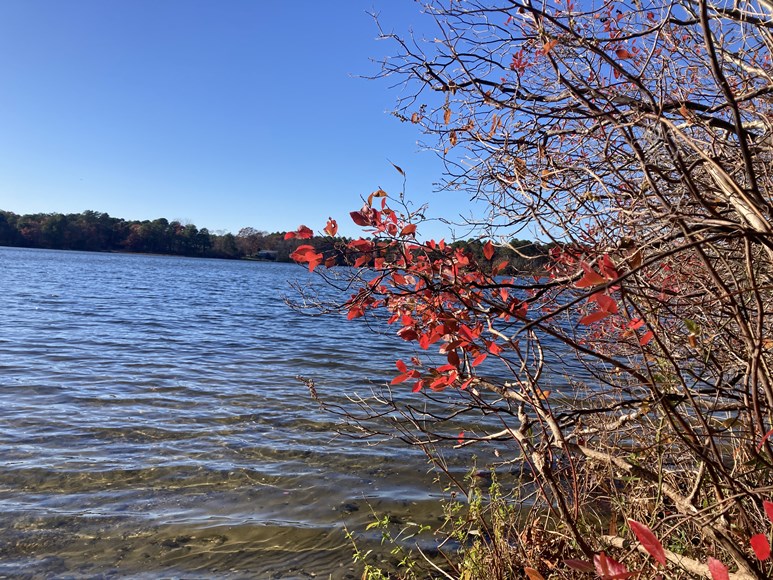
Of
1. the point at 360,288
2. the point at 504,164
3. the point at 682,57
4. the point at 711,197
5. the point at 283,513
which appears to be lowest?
the point at 283,513

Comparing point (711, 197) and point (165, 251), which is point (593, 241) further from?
point (165, 251)

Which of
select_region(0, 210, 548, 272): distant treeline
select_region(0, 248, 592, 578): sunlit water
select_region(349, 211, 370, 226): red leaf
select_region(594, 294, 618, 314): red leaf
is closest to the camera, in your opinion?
select_region(594, 294, 618, 314): red leaf

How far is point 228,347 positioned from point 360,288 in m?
12.2

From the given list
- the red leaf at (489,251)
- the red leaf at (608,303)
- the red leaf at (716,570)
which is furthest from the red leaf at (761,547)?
the red leaf at (489,251)

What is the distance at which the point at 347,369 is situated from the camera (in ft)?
40.5

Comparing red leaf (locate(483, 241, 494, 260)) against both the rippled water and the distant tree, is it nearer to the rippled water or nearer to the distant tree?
the distant tree

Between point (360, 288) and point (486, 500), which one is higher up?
point (360, 288)

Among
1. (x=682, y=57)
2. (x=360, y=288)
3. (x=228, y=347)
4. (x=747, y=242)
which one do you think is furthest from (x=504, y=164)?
(x=228, y=347)

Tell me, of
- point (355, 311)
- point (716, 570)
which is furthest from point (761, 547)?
point (355, 311)

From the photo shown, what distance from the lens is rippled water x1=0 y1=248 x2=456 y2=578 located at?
14.8 ft

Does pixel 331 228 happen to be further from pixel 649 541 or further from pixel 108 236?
pixel 108 236

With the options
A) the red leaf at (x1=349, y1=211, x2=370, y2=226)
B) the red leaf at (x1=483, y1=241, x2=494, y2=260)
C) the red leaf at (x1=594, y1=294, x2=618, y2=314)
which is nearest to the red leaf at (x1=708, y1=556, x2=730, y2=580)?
the red leaf at (x1=594, y1=294, x2=618, y2=314)

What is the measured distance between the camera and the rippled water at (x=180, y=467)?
178 inches

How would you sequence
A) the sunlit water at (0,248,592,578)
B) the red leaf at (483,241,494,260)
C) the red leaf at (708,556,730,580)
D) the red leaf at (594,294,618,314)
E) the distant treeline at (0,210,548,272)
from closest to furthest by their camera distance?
the red leaf at (708,556,730,580) < the red leaf at (594,294,618,314) < the red leaf at (483,241,494,260) < the sunlit water at (0,248,592,578) < the distant treeline at (0,210,548,272)
